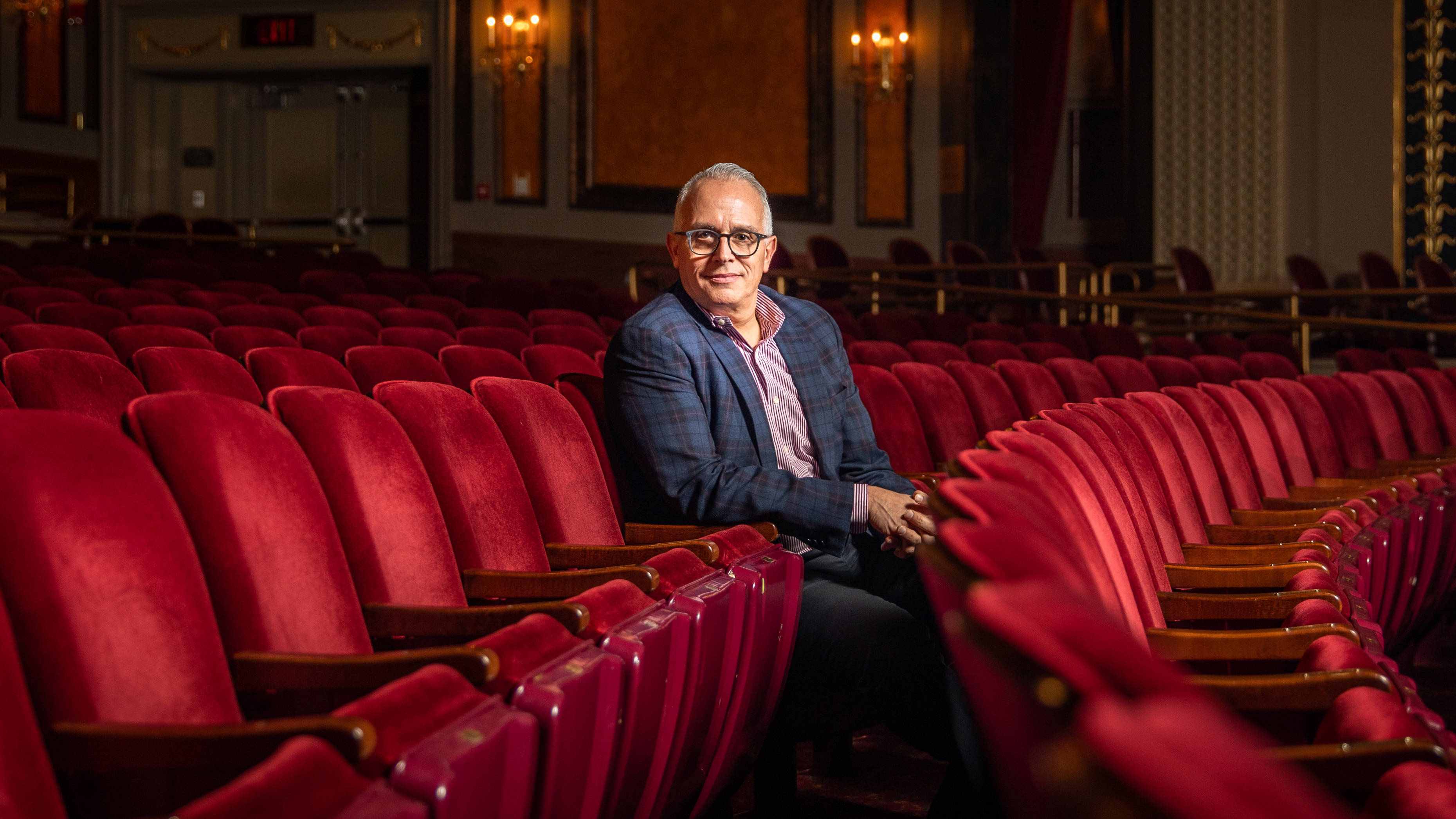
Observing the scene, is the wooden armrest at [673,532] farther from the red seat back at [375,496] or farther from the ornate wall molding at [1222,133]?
the ornate wall molding at [1222,133]

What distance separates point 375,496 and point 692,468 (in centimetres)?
16

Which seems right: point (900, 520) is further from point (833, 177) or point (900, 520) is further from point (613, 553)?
point (833, 177)

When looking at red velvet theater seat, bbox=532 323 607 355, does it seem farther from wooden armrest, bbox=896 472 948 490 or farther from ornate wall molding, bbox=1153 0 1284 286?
ornate wall molding, bbox=1153 0 1284 286

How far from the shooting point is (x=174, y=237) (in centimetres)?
195

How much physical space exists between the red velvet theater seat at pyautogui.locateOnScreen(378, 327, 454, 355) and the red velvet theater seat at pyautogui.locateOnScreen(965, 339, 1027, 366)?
1.59ft

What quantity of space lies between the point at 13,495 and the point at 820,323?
0.39 meters

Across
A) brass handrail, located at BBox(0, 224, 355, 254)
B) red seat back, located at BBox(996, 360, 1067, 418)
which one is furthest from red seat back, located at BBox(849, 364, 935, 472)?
brass handrail, located at BBox(0, 224, 355, 254)

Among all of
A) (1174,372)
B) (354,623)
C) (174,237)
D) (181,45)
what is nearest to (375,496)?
(354,623)

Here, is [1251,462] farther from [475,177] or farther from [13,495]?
[475,177]

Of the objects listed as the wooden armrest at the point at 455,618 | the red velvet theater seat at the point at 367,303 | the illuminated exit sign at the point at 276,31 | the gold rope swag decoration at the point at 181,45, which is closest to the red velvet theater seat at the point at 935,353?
the red velvet theater seat at the point at 367,303

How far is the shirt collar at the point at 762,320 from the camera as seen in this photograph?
560 mm

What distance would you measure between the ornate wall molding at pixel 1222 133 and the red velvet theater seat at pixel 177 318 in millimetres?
1813

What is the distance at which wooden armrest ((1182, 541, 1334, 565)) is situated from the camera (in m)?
0.56

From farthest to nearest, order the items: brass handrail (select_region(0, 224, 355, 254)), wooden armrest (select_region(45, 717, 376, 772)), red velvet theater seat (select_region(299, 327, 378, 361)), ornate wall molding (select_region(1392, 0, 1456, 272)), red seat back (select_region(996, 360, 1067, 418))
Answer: ornate wall molding (select_region(1392, 0, 1456, 272))
brass handrail (select_region(0, 224, 355, 254))
red seat back (select_region(996, 360, 1067, 418))
red velvet theater seat (select_region(299, 327, 378, 361))
wooden armrest (select_region(45, 717, 376, 772))
